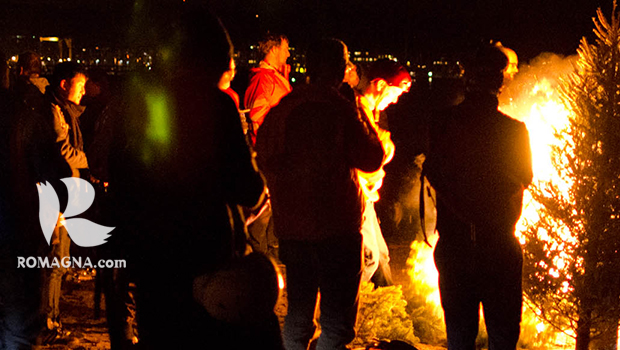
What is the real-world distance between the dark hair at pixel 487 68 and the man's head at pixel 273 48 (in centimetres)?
227

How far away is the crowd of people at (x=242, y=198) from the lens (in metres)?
2.46

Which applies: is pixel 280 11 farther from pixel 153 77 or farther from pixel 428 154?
pixel 153 77

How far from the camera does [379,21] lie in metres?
14.8

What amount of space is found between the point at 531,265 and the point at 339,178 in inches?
82.0

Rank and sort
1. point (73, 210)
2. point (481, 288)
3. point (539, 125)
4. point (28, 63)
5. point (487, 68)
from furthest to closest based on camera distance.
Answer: point (73, 210) < point (539, 125) < point (28, 63) < point (481, 288) < point (487, 68)

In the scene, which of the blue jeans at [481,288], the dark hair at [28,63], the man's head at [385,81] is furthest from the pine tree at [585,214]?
the dark hair at [28,63]

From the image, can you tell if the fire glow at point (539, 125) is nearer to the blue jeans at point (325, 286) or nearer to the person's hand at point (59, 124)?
the blue jeans at point (325, 286)

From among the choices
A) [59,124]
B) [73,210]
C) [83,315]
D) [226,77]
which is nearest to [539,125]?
[226,77]

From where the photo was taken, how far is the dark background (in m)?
13.2

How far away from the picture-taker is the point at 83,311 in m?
6.34

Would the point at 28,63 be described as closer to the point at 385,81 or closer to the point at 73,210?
the point at 73,210

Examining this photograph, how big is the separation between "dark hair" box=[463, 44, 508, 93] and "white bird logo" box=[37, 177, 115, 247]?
8.16 feet

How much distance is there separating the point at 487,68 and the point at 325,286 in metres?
1.53

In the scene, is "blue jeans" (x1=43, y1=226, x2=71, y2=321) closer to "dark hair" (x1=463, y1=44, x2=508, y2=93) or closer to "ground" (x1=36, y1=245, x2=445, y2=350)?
"ground" (x1=36, y1=245, x2=445, y2=350)
